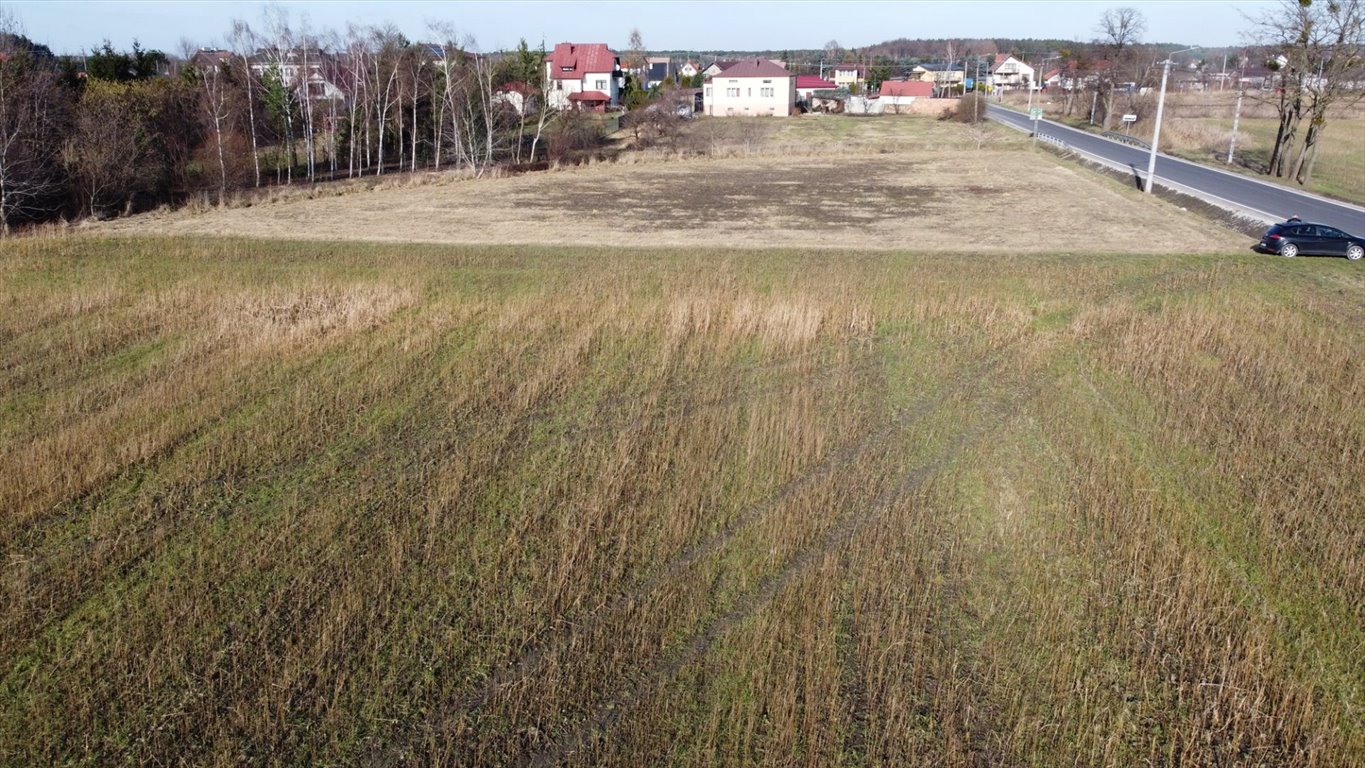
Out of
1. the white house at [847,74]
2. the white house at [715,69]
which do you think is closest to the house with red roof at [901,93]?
the white house at [715,69]

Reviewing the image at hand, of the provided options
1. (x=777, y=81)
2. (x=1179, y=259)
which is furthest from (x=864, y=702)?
(x=777, y=81)

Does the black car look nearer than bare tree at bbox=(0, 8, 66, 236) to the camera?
Yes

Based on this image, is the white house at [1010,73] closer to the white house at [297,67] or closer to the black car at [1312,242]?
the white house at [297,67]

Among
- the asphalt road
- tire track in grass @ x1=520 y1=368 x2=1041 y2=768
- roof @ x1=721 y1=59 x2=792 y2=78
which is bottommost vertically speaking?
tire track in grass @ x1=520 y1=368 x2=1041 y2=768

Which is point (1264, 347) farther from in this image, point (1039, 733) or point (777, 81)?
point (777, 81)

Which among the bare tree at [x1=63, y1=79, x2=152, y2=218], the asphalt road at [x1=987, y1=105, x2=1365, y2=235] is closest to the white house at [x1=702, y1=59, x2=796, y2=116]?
the asphalt road at [x1=987, y1=105, x2=1365, y2=235]

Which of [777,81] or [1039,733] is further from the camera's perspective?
[777,81]

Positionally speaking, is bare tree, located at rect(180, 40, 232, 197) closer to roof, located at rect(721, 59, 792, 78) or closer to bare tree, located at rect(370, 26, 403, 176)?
bare tree, located at rect(370, 26, 403, 176)
